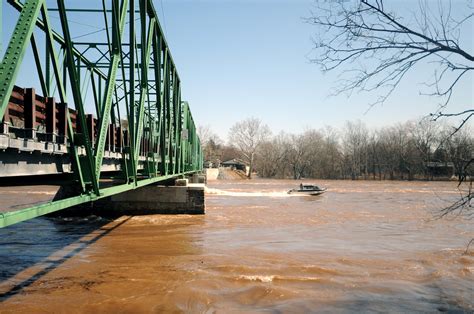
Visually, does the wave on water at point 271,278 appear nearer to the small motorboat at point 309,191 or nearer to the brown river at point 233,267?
the brown river at point 233,267

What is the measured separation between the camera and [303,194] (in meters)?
43.6

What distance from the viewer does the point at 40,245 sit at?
1523 centimetres

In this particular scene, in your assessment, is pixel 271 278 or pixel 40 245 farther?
pixel 40 245

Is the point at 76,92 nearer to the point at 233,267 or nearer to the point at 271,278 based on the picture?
the point at 271,278

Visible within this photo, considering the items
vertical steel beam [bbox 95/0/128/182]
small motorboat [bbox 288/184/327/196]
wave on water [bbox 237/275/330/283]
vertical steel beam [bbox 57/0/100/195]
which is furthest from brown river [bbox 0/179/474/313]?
small motorboat [bbox 288/184/327/196]

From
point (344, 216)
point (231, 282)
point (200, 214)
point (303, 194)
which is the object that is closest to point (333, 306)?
point (231, 282)

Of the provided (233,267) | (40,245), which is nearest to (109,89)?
(233,267)

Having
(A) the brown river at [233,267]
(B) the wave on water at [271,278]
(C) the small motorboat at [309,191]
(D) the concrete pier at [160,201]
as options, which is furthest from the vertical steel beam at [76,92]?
(C) the small motorboat at [309,191]

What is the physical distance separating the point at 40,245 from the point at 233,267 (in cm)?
788

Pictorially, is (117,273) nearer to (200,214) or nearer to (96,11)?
(96,11)

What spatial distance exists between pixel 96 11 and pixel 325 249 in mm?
11494

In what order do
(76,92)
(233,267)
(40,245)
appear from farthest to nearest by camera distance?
(40,245) < (233,267) < (76,92)

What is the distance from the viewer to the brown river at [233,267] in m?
8.68

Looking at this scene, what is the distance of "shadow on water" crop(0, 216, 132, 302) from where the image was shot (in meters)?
10.5
